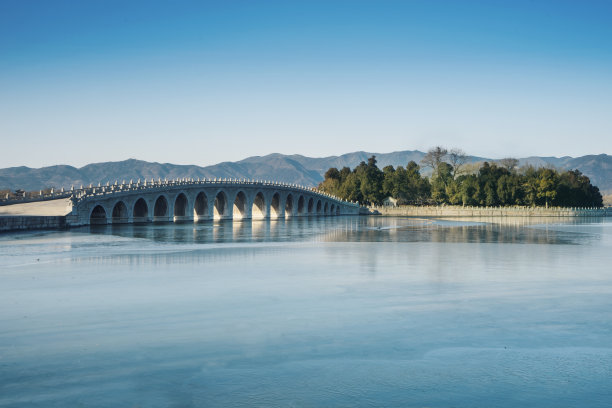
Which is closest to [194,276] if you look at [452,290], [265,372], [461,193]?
[452,290]

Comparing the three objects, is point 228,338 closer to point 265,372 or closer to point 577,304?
point 265,372

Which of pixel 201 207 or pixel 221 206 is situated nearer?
pixel 201 207

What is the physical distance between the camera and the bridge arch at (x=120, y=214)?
56.3 metres

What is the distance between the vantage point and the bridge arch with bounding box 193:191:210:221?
7562cm

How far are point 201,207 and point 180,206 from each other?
6.25 meters

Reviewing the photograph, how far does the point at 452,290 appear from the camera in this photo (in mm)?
16438

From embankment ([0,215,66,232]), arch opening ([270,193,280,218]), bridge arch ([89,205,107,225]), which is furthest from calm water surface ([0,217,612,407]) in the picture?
arch opening ([270,193,280,218])

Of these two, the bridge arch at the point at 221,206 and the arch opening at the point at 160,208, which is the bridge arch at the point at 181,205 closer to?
the arch opening at the point at 160,208

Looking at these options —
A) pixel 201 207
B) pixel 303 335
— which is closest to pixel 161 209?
pixel 201 207

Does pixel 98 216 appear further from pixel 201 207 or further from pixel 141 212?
pixel 201 207

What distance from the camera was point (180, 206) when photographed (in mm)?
70750

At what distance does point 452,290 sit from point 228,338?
26.5 ft

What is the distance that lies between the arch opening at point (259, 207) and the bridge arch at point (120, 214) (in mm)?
35713

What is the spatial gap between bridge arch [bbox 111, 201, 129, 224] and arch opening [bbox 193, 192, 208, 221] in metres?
17.8
